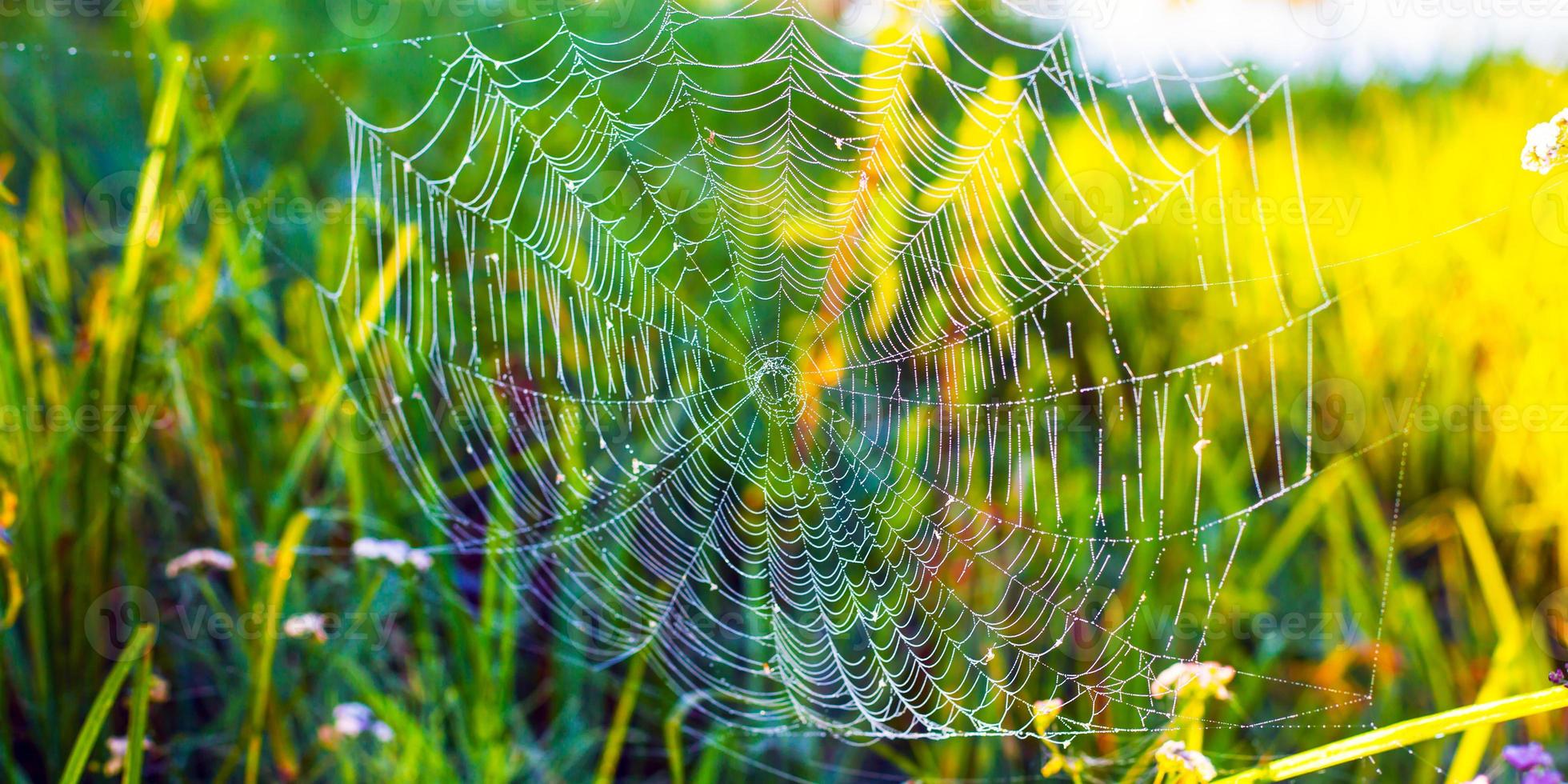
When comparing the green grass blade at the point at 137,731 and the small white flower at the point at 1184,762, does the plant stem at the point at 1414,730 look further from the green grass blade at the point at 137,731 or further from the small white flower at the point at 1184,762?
the green grass blade at the point at 137,731

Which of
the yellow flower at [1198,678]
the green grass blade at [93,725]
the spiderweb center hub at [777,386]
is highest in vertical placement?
the spiderweb center hub at [777,386]

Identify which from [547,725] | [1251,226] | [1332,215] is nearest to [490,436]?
[547,725]

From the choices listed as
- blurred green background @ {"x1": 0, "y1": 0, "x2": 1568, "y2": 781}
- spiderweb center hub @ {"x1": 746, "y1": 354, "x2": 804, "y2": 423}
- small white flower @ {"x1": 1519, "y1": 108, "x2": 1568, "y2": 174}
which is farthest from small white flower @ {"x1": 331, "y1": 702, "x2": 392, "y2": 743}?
small white flower @ {"x1": 1519, "y1": 108, "x2": 1568, "y2": 174}

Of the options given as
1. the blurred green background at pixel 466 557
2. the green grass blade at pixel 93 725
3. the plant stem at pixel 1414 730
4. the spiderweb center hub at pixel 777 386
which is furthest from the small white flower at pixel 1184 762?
the spiderweb center hub at pixel 777 386

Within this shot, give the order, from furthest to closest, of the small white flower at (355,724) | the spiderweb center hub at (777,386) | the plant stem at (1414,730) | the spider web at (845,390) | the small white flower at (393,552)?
the spiderweb center hub at (777,386), the spider web at (845,390), the small white flower at (393,552), the small white flower at (355,724), the plant stem at (1414,730)

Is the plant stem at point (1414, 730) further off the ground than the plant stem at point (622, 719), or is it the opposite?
the plant stem at point (1414, 730)

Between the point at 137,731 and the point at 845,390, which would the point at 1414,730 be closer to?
the point at 137,731

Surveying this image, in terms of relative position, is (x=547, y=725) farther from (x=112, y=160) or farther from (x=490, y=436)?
(x=112, y=160)
